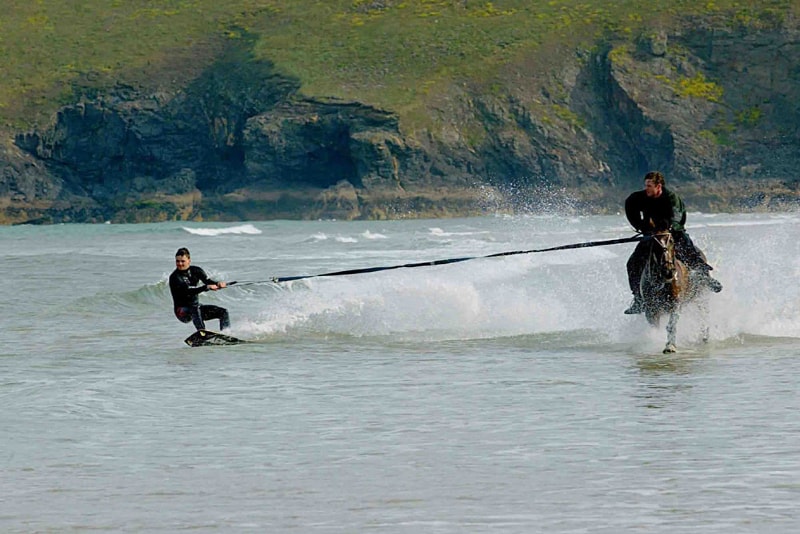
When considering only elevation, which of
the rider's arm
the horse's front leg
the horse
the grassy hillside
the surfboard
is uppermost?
the grassy hillside

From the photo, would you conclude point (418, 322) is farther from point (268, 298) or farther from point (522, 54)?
point (522, 54)

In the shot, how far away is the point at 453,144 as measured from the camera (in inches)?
4518

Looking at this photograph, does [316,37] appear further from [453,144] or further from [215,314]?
[215,314]

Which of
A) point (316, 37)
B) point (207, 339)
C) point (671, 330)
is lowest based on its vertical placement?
point (207, 339)

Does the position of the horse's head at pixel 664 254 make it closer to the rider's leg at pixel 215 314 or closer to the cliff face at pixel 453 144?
the rider's leg at pixel 215 314

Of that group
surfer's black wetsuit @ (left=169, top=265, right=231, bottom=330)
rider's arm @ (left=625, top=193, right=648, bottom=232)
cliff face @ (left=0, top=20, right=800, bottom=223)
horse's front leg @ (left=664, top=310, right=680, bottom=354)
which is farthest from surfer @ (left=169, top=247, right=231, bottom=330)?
cliff face @ (left=0, top=20, right=800, bottom=223)

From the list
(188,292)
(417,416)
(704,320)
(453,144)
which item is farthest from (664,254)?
(453,144)

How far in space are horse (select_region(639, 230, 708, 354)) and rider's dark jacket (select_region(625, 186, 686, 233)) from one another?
0.36ft

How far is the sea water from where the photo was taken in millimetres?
8938

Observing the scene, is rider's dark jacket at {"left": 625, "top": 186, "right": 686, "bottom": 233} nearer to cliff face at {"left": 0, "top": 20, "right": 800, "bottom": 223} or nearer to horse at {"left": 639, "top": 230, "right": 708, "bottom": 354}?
horse at {"left": 639, "top": 230, "right": 708, "bottom": 354}

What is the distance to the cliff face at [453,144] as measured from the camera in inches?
4409

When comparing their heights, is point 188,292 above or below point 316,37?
below

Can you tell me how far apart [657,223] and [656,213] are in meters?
0.10

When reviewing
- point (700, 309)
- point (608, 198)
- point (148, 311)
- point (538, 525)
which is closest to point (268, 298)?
point (148, 311)
